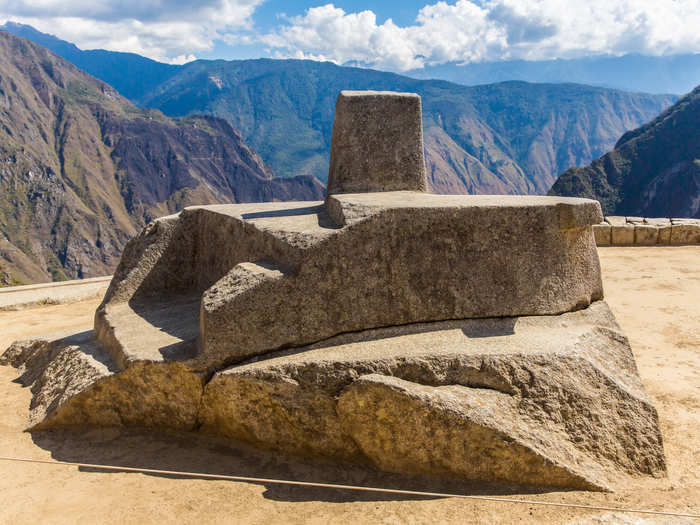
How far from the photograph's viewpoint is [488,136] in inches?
6781

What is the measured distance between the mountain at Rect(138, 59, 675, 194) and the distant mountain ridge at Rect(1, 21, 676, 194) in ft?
1.09

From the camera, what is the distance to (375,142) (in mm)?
5176

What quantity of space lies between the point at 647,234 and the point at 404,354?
31.1ft

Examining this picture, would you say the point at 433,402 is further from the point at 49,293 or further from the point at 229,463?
the point at 49,293

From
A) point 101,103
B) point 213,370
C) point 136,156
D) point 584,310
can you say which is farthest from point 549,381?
point 101,103

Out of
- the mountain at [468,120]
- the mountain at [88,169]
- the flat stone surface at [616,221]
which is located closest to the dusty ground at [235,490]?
the flat stone surface at [616,221]

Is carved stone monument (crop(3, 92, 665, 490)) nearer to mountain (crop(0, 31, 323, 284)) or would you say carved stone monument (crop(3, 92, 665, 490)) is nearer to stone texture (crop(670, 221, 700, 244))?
stone texture (crop(670, 221, 700, 244))

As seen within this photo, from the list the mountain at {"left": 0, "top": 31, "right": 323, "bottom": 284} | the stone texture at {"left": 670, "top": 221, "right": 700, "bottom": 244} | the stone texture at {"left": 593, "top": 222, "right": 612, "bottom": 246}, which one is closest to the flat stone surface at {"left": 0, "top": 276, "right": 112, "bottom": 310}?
the stone texture at {"left": 593, "top": 222, "right": 612, "bottom": 246}

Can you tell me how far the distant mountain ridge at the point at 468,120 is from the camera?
506 feet

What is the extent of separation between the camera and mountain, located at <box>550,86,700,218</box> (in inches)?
2459

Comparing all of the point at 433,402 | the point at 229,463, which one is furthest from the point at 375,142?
the point at 229,463

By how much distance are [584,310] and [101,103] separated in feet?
411

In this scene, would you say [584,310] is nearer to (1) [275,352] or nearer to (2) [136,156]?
(1) [275,352]

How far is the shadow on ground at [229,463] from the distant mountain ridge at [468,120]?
141 metres
